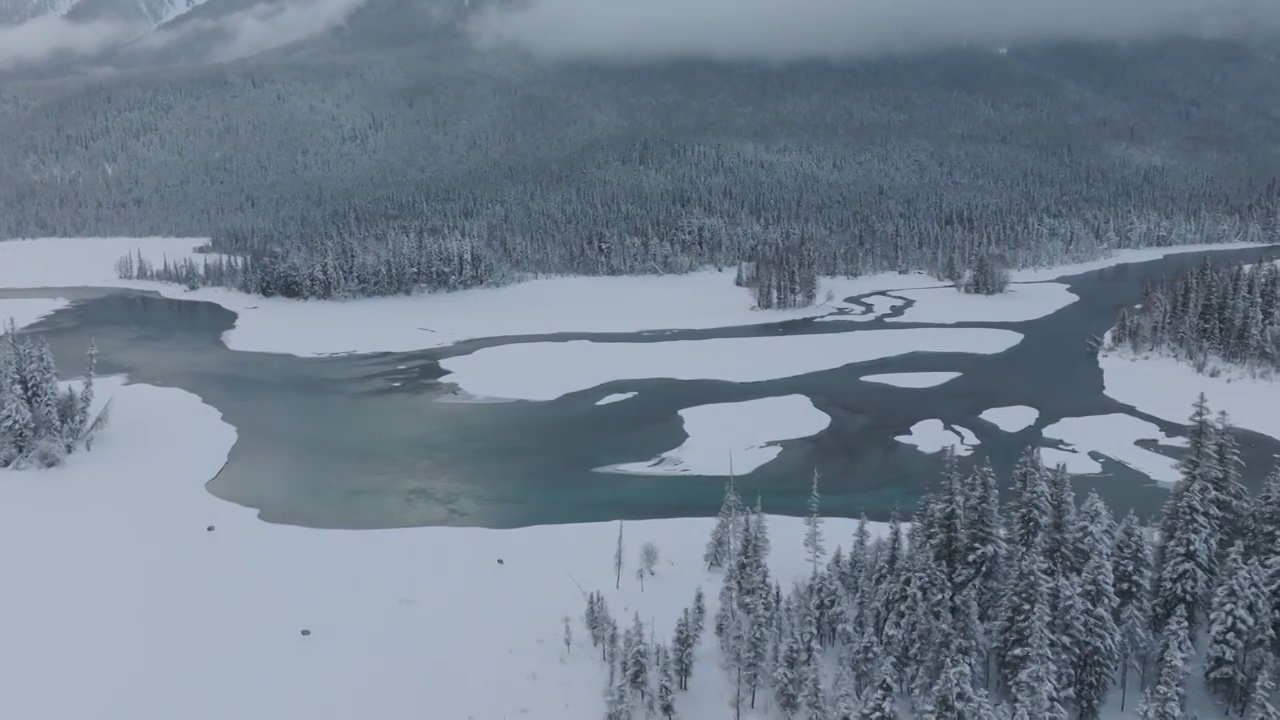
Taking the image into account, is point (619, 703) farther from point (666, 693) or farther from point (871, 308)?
point (871, 308)

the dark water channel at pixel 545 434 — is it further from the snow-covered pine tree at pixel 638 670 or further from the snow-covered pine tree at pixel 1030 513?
the snow-covered pine tree at pixel 638 670

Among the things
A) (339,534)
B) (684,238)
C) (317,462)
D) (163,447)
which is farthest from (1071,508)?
(684,238)

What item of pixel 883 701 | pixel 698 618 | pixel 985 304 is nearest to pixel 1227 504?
pixel 883 701

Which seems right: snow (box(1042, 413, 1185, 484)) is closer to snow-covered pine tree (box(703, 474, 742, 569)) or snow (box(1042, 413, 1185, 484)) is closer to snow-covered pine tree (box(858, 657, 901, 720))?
snow-covered pine tree (box(703, 474, 742, 569))

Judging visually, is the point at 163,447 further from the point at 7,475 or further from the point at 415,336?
the point at 415,336

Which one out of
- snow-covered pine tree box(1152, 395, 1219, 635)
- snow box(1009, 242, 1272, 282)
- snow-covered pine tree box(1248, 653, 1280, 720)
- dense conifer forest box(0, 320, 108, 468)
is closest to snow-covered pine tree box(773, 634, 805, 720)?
snow-covered pine tree box(1248, 653, 1280, 720)

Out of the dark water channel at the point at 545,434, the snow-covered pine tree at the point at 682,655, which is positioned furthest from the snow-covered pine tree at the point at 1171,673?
the dark water channel at the point at 545,434

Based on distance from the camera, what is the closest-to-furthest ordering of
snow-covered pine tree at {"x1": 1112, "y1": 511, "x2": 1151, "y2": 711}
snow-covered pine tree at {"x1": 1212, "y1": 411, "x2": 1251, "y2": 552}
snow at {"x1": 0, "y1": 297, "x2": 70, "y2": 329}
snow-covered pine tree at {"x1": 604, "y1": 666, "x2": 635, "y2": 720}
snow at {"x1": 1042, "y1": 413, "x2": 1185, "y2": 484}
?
snow-covered pine tree at {"x1": 604, "y1": 666, "x2": 635, "y2": 720} < snow-covered pine tree at {"x1": 1112, "y1": 511, "x2": 1151, "y2": 711} < snow-covered pine tree at {"x1": 1212, "y1": 411, "x2": 1251, "y2": 552} < snow at {"x1": 1042, "y1": 413, "x2": 1185, "y2": 484} < snow at {"x1": 0, "y1": 297, "x2": 70, "y2": 329}
